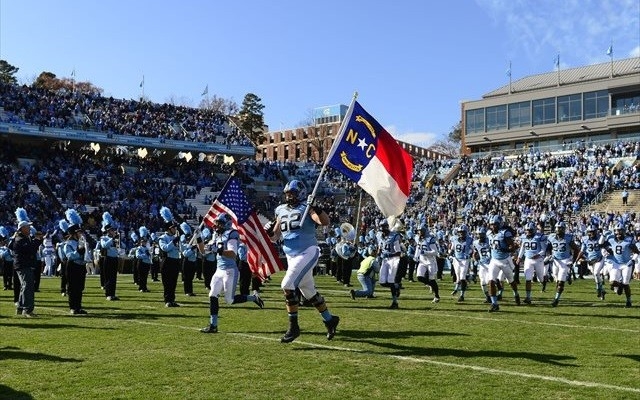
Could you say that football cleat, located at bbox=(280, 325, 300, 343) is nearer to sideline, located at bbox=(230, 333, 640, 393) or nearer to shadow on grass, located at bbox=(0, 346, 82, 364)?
sideline, located at bbox=(230, 333, 640, 393)

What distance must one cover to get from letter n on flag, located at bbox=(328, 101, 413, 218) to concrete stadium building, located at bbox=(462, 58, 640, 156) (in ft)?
163

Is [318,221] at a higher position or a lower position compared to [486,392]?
higher

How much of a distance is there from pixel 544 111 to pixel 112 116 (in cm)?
4069

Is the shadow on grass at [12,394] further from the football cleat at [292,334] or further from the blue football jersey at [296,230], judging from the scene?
the blue football jersey at [296,230]

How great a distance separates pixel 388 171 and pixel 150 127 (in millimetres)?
48398

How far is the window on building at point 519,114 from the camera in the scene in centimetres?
7169

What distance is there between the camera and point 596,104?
66.5 meters

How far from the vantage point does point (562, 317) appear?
14508 mm

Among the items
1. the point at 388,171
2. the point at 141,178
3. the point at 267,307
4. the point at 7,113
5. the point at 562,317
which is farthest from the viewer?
the point at 141,178

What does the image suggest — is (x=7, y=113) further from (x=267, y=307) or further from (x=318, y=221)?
(x=318, y=221)

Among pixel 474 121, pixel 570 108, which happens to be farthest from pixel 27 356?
pixel 474 121

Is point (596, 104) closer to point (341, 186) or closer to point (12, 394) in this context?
point (341, 186)

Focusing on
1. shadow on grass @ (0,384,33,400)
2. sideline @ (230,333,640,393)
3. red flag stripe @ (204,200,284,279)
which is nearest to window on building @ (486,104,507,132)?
red flag stripe @ (204,200,284,279)

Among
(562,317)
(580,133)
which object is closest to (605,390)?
(562,317)
